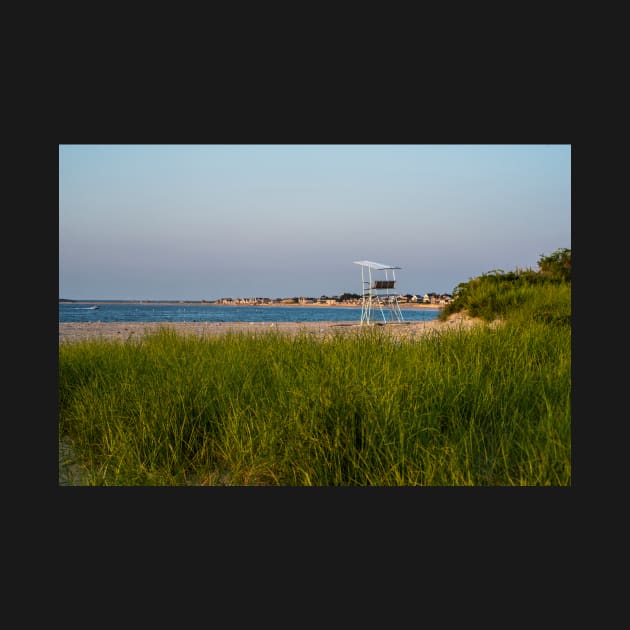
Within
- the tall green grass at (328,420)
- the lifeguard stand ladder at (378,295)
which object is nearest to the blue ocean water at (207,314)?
the lifeguard stand ladder at (378,295)

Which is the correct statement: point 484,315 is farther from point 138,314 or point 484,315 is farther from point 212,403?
point 138,314

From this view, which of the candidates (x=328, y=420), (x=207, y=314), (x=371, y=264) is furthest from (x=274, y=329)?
(x=207, y=314)

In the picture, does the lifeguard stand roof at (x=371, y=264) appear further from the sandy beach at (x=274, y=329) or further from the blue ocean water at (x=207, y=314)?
the blue ocean water at (x=207, y=314)

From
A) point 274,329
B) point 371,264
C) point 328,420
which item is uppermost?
point 371,264

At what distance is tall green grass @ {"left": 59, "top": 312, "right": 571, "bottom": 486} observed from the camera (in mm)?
2363

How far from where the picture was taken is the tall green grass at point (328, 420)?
7.75 ft

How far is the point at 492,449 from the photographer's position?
2.44m

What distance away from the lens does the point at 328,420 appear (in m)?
2.52

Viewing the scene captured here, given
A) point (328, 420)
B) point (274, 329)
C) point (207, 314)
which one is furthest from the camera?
point (207, 314)

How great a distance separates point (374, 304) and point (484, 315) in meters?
1.76

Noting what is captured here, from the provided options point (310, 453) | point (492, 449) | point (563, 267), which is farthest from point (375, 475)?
point (563, 267)

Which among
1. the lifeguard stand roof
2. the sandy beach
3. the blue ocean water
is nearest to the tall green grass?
the sandy beach

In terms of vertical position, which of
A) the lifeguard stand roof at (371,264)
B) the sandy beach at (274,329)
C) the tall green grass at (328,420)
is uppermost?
the lifeguard stand roof at (371,264)

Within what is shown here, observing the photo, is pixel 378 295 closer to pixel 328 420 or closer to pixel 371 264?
pixel 371 264
